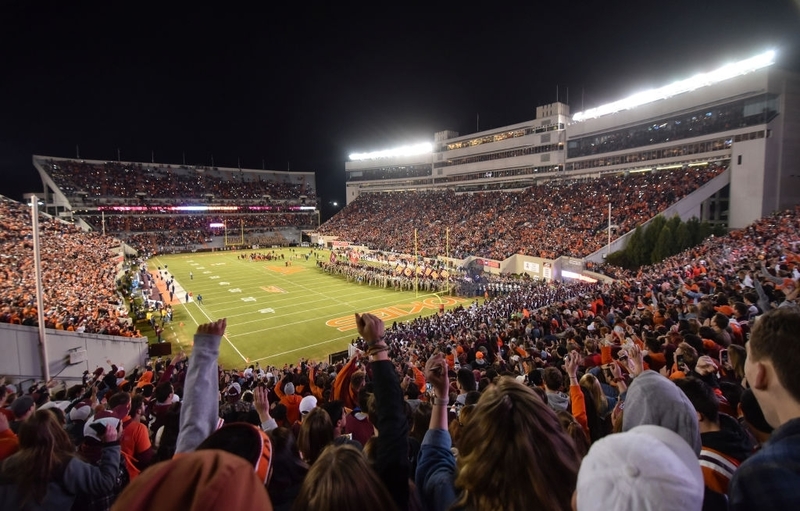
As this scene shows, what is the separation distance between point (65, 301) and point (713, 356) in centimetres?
2303

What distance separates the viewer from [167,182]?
260 ft

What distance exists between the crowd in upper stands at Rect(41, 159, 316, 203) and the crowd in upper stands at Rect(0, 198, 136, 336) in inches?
1506

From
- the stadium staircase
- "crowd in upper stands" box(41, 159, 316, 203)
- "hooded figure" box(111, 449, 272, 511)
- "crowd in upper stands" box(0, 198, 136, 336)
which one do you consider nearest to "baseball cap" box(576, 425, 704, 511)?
"hooded figure" box(111, 449, 272, 511)

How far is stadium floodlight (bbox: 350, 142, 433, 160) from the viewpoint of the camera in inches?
2955

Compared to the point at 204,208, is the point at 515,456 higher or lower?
lower

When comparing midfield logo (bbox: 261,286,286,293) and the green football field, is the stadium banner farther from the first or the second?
midfield logo (bbox: 261,286,286,293)

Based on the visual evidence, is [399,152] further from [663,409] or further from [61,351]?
[663,409]

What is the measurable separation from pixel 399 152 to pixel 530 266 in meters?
51.8

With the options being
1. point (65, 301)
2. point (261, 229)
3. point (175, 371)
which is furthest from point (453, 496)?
point (261, 229)

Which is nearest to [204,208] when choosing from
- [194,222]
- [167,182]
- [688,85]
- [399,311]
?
[194,222]

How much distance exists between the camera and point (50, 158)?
224 ft

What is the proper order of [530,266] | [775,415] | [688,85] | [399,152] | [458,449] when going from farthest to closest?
[399,152]
[688,85]
[530,266]
[775,415]
[458,449]

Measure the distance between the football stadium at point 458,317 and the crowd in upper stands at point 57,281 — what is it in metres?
0.24

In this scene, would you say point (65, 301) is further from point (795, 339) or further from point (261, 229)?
point (261, 229)
